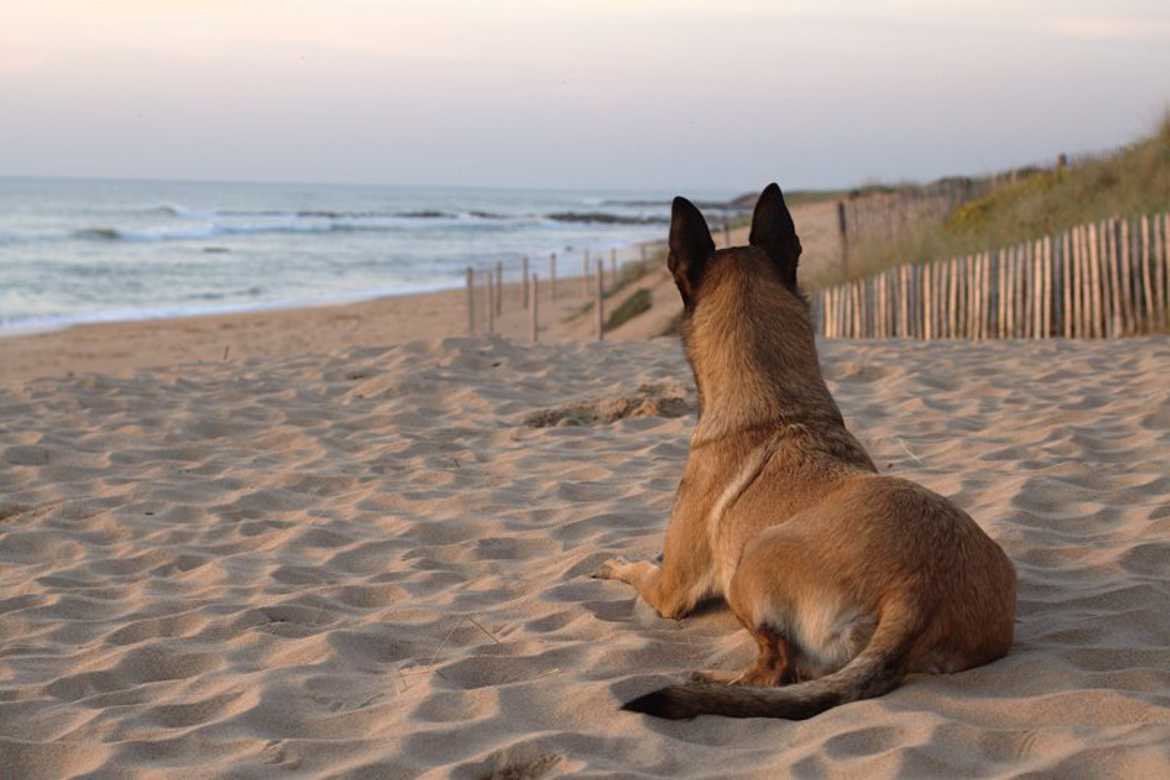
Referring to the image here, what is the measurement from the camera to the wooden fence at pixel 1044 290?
42.8 ft

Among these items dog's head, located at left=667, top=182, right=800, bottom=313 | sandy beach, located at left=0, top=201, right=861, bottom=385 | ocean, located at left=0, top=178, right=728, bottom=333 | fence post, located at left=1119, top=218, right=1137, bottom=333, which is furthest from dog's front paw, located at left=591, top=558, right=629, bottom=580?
ocean, located at left=0, top=178, right=728, bottom=333

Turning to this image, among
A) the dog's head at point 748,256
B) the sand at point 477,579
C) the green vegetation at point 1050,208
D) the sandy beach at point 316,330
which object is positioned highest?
the green vegetation at point 1050,208

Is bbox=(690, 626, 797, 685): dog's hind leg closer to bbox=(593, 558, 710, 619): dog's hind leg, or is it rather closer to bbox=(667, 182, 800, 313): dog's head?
bbox=(593, 558, 710, 619): dog's hind leg

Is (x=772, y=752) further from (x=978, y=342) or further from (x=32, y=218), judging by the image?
(x=32, y=218)

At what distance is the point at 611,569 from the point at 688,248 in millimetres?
1495

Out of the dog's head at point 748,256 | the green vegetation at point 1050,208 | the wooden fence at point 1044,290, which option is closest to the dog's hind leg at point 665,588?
the dog's head at point 748,256

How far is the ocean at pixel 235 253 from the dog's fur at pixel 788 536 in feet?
84.1

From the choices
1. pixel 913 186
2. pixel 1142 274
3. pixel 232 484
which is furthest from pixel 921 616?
pixel 913 186


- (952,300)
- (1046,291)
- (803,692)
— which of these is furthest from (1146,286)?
(803,692)

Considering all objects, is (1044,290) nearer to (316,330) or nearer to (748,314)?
(748,314)

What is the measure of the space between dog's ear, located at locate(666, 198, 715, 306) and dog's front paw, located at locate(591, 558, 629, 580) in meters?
1.21

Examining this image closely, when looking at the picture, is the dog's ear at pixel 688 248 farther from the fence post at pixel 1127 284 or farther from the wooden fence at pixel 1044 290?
→ the fence post at pixel 1127 284

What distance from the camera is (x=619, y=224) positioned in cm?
9312

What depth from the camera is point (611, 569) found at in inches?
197
